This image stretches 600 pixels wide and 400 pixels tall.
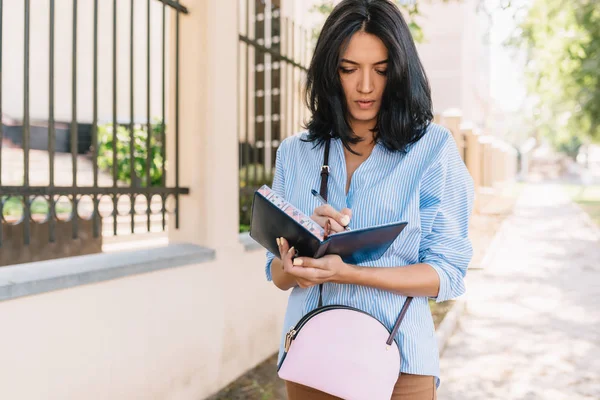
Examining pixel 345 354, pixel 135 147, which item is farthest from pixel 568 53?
pixel 345 354

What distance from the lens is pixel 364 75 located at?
1.62m

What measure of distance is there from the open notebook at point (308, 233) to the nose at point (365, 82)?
1.44ft

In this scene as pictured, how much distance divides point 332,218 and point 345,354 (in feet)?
1.12

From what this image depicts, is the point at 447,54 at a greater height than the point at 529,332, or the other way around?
the point at 447,54

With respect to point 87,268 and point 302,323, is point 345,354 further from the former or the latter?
point 87,268

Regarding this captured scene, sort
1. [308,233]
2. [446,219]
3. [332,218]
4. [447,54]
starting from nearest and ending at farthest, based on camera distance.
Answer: [308,233] < [332,218] < [446,219] < [447,54]

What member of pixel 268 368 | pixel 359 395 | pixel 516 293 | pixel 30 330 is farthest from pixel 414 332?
pixel 516 293

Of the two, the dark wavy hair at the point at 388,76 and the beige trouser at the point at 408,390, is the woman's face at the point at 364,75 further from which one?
the beige trouser at the point at 408,390

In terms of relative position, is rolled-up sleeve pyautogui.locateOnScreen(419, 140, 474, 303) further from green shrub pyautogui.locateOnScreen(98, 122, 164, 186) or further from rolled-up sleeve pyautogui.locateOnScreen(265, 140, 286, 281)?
green shrub pyautogui.locateOnScreen(98, 122, 164, 186)

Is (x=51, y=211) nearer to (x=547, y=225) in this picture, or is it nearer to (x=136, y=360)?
(x=136, y=360)

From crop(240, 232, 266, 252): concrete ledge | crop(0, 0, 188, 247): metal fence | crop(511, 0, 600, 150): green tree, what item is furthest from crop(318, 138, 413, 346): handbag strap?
crop(511, 0, 600, 150): green tree

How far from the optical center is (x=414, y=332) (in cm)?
157

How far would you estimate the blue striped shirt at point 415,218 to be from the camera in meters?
1.56

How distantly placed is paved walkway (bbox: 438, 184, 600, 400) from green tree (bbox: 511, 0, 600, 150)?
458cm
